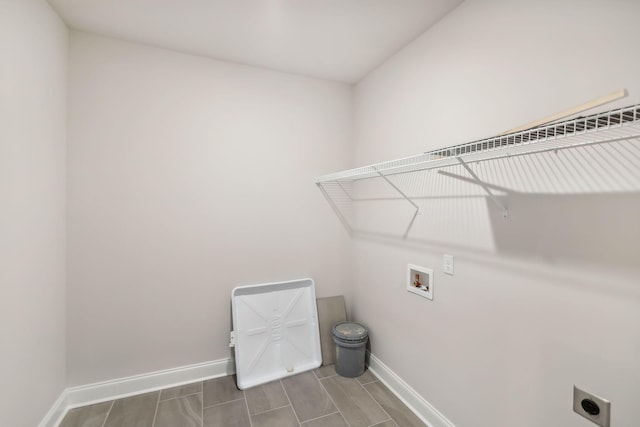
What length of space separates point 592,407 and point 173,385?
250 centimetres

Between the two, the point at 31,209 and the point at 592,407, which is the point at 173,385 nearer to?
the point at 31,209

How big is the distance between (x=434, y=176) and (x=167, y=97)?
201cm

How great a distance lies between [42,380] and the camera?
168 cm

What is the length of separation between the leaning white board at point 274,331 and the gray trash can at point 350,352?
0.23m

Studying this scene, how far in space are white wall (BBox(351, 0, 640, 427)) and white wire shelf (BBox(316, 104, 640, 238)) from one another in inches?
1.6

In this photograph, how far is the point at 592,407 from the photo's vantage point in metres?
1.09

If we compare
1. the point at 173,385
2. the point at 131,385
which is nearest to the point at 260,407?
the point at 173,385

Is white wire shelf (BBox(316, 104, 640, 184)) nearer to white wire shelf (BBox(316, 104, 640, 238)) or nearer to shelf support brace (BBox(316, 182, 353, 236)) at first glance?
white wire shelf (BBox(316, 104, 640, 238))

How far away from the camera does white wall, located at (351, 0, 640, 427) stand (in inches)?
41.0

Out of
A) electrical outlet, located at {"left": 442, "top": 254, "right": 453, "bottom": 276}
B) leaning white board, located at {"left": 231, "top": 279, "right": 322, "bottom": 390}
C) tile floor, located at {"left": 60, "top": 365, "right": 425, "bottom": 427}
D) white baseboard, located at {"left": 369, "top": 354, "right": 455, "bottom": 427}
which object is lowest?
tile floor, located at {"left": 60, "top": 365, "right": 425, "bottom": 427}

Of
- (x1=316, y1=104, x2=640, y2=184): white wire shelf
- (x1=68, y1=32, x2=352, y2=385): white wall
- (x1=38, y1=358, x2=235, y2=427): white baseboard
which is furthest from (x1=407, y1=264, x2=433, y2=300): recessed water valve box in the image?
(x1=38, y1=358, x2=235, y2=427): white baseboard

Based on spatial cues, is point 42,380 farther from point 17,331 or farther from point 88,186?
point 88,186

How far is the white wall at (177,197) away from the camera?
2.01 m

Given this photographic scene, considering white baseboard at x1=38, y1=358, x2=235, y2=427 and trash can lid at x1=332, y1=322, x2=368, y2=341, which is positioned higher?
trash can lid at x1=332, y1=322, x2=368, y2=341
